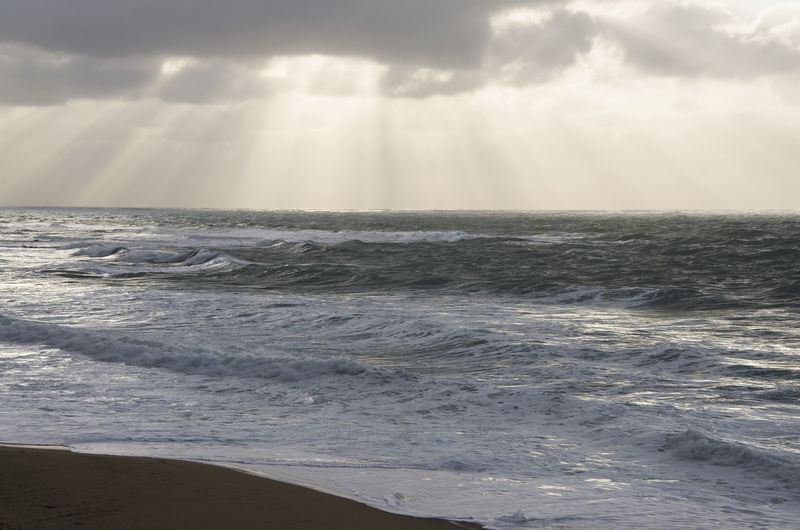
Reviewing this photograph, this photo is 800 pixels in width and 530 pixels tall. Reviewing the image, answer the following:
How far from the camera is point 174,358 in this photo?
429 inches

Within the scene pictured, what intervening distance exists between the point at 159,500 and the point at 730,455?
15.5ft

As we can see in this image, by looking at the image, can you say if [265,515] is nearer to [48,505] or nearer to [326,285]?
[48,505]

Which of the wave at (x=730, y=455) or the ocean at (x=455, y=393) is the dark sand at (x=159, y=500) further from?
the wave at (x=730, y=455)

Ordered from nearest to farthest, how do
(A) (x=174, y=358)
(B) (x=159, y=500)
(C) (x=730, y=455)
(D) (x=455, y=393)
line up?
(B) (x=159, y=500), (C) (x=730, y=455), (D) (x=455, y=393), (A) (x=174, y=358)

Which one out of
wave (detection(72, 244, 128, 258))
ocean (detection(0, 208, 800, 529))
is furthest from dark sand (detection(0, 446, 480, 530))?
wave (detection(72, 244, 128, 258))

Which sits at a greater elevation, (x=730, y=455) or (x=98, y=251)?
(x=98, y=251)

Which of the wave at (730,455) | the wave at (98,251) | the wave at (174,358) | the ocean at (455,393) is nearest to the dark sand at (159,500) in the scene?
the ocean at (455,393)

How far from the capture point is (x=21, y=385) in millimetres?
9109

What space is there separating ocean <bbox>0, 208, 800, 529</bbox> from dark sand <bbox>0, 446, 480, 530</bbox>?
0.30 metres

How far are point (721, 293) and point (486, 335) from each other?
32.4 feet

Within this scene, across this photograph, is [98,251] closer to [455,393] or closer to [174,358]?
[174,358]

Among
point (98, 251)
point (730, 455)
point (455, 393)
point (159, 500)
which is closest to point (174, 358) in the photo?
point (455, 393)

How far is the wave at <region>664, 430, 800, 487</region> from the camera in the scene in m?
5.96

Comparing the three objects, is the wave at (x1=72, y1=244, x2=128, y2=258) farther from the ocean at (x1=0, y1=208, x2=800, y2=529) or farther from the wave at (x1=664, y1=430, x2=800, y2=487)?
the wave at (x1=664, y1=430, x2=800, y2=487)
